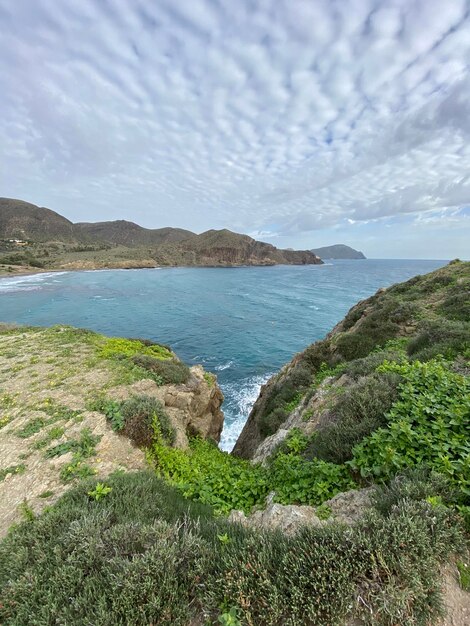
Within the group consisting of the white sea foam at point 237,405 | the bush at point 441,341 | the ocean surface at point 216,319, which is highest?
the bush at point 441,341

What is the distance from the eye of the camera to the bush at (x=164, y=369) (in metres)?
9.75

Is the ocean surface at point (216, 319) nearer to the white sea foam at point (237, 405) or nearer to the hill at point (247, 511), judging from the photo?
the white sea foam at point (237, 405)

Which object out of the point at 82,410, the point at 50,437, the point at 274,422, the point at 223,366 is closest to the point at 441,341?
the point at 274,422

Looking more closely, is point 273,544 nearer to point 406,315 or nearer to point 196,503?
point 196,503

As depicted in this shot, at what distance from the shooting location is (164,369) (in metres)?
10.1

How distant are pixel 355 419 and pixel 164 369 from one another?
703 cm

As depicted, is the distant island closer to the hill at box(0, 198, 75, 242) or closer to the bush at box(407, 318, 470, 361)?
the hill at box(0, 198, 75, 242)

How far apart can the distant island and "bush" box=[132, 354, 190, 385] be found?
106639mm

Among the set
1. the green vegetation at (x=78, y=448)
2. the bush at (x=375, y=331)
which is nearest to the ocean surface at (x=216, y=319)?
the bush at (x=375, y=331)

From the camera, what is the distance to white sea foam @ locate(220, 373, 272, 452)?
15.5m

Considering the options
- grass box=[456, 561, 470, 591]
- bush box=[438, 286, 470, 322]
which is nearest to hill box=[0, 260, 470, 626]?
grass box=[456, 561, 470, 591]

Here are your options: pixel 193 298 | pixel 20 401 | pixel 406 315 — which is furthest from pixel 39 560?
pixel 193 298

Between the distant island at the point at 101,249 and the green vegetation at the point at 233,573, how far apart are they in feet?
373

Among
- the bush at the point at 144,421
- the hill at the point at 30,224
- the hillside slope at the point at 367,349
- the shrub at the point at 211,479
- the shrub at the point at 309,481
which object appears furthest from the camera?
the hill at the point at 30,224
